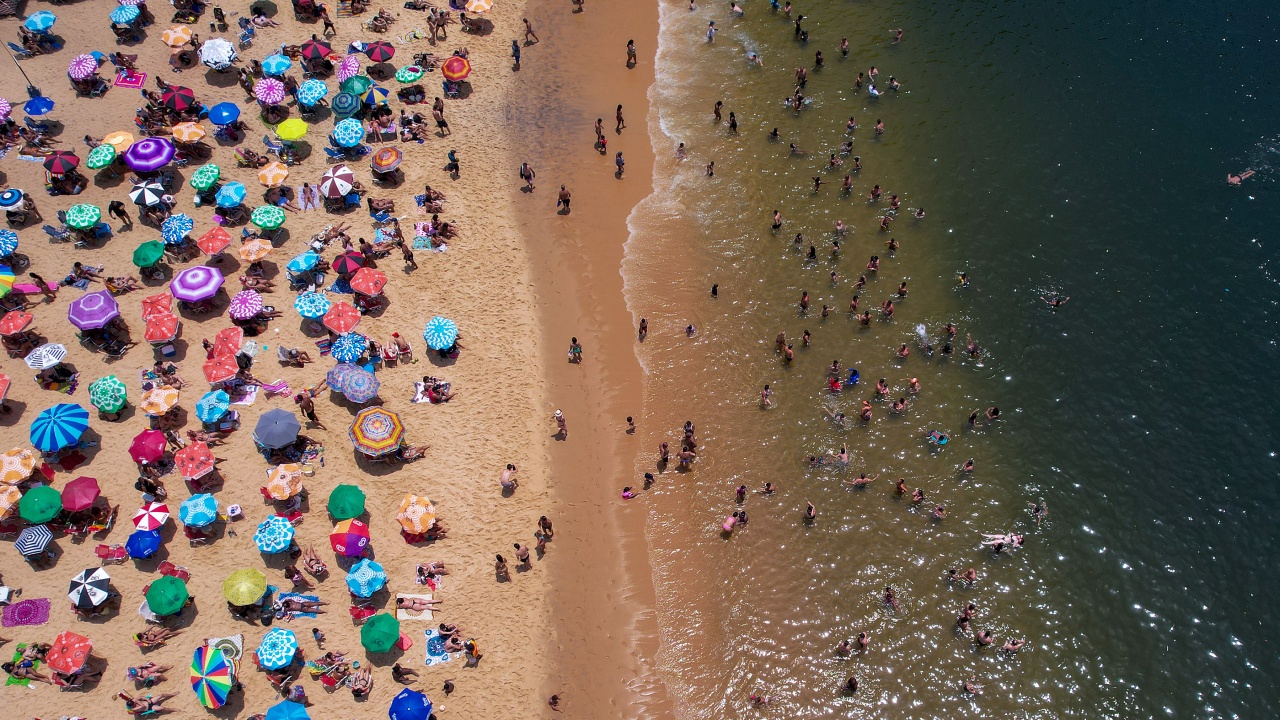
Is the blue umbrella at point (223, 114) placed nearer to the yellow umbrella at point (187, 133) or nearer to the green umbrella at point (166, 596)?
the yellow umbrella at point (187, 133)

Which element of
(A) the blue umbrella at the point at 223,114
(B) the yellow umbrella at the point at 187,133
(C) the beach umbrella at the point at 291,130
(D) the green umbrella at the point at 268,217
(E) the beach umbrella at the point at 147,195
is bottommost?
(D) the green umbrella at the point at 268,217

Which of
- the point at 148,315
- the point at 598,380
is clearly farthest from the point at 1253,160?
the point at 148,315

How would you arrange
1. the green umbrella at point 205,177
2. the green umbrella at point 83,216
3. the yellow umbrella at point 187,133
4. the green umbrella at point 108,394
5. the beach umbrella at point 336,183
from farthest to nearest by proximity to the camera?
1. the yellow umbrella at point 187,133
2. the green umbrella at point 205,177
3. the beach umbrella at point 336,183
4. the green umbrella at point 83,216
5. the green umbrella at point 108,394

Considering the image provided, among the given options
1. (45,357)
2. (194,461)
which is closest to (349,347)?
(194,461)

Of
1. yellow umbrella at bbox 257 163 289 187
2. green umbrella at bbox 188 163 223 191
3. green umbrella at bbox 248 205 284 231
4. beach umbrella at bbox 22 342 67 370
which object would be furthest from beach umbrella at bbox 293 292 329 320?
green umbrella at bbox 188 163 223 191

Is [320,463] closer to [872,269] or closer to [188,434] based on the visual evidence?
[188,434]

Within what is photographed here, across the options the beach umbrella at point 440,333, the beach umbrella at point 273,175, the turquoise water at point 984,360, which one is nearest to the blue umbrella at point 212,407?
the beach umbrella at point 440,333

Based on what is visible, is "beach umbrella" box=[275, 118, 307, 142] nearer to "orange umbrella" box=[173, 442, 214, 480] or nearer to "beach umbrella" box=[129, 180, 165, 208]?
"beach umbrella" box=[129, 180, 165, 208]
